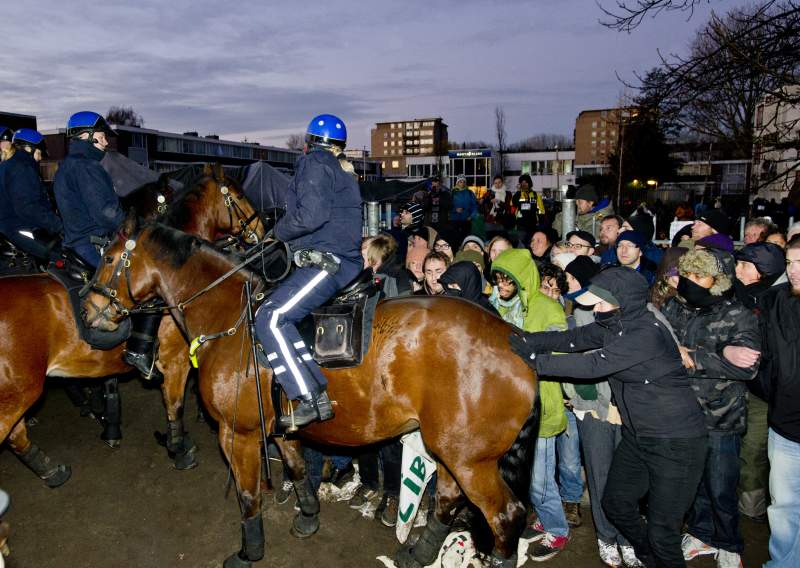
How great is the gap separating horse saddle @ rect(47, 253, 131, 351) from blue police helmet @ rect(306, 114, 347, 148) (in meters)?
2.77

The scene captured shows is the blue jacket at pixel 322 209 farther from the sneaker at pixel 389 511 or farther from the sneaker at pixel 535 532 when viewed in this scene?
the sneaker at pixel 535 532

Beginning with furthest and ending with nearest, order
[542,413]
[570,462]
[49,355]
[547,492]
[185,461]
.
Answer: [185,461]
[49,355]
[570,462]
[547,492]
[542,413]

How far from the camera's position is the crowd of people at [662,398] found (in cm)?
347

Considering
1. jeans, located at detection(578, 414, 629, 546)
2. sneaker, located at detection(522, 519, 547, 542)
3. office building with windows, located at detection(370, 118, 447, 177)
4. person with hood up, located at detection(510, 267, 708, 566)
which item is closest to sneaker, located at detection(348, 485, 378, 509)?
sneaker, located at detection(522, 519, 547, 542)

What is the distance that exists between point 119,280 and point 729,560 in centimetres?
539

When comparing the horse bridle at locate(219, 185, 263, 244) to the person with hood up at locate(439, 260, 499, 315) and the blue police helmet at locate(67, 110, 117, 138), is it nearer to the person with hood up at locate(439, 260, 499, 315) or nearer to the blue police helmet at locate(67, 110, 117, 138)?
the blue police helmet at locate(67, 110, 117, 138)

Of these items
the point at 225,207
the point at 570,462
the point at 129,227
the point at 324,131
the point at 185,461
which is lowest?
the point at 185,461

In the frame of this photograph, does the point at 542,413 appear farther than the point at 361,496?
No

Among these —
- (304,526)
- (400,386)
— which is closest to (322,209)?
(400,386)

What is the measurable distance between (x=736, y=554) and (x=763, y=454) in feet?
3.69

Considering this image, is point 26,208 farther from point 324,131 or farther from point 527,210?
point 527,210

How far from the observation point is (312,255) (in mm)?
3877

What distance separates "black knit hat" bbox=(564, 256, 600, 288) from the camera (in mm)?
5082

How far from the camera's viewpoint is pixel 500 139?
62750mm
